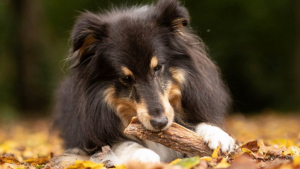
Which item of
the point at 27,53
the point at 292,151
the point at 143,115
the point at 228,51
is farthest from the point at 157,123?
the point at 27,53

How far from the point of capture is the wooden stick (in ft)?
13.3

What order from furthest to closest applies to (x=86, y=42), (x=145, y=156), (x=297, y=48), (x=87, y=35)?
(x=297, y=48), (x=86, y=42), (x=87, y=35), (x=145, y=156)

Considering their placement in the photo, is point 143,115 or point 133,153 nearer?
point 143,115

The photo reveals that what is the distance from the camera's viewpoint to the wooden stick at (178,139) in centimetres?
405

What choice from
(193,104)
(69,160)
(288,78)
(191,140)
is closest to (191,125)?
(193,104)

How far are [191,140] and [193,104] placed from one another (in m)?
0.76

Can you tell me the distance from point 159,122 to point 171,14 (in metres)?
1.30

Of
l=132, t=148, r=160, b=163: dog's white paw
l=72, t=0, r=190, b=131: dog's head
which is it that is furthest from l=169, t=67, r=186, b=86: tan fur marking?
l=132, t=148, r=160, b=163: dog's white paw

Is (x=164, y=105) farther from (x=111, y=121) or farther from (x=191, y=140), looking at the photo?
(x=111, y=121)

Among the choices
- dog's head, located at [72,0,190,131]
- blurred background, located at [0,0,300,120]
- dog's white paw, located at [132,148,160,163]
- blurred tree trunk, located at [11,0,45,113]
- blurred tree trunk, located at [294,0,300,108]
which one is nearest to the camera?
dog's white paw, located at [132,148,160,163]

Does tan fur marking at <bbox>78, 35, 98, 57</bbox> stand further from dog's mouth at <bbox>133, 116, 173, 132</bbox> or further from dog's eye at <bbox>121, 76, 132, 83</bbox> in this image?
dog's mouth at <bbox>133, 116, 173, 132</bbox>

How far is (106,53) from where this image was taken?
452 cm

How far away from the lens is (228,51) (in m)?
12.5

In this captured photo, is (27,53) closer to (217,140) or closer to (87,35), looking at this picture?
(87,35)
